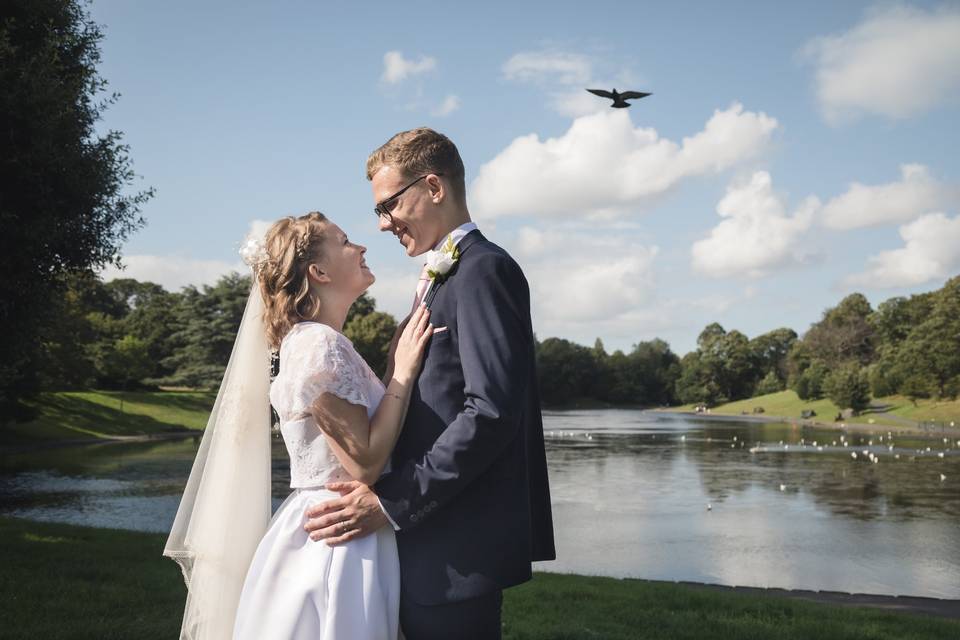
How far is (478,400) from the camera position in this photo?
8.16ft

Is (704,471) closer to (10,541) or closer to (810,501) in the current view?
(810,501)

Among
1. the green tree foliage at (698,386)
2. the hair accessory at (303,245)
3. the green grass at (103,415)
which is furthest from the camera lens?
the green tree foliage at (698,386)

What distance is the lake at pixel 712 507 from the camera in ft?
47.6

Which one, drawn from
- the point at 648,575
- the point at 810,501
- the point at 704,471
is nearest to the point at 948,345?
the point at 704,471

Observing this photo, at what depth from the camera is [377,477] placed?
Answer: 2.66 meters

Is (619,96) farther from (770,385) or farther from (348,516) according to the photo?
(770,385)

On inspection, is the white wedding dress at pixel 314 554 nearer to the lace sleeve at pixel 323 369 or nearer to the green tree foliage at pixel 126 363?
the lace sleeve at pixel 323 369

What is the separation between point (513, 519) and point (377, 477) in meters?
0.48

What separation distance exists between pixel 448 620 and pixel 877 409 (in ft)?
255

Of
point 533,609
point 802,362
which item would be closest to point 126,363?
point 533,609

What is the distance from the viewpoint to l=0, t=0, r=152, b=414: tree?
10.5 metres

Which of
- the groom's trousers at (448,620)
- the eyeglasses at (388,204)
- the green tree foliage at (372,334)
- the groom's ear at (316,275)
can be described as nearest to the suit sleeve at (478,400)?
the groom's trousers at (448,620)

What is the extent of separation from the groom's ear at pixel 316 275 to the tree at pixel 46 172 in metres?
9.24

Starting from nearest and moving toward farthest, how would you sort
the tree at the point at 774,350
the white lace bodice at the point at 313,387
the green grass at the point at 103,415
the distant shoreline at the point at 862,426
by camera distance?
the white lace bodice at the point at 313,387 < the green grass at the point at 103,415 < the distant shoreline at the point at 862,426 < the tree at the point at 774,350
